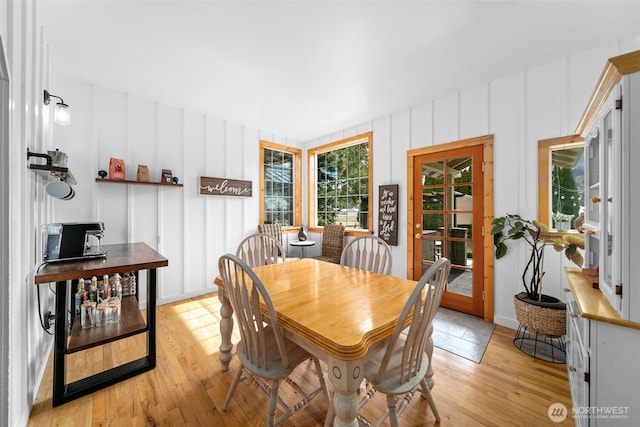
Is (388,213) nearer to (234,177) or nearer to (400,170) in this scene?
(400,170)

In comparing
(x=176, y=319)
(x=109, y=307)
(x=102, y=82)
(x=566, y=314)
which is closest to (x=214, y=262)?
(x=176, y=319)

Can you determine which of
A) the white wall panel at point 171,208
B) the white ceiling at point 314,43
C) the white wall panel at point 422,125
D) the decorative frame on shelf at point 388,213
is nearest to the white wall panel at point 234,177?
the white wall panel at point 171,208

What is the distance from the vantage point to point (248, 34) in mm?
1947

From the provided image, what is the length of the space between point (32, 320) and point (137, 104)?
2502 mm

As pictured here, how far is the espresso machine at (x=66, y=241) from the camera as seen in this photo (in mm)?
1712

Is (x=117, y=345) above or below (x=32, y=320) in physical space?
below

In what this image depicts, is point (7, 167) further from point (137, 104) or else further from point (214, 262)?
point (214, 262)

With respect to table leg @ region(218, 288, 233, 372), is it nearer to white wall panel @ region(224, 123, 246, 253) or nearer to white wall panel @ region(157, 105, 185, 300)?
white wall panel @ region(157, 105, 185, 300)

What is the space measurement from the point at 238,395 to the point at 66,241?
5.29ft

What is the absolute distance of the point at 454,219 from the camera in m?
2.99

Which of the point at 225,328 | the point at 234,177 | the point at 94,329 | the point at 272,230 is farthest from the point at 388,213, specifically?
the point at 94,329

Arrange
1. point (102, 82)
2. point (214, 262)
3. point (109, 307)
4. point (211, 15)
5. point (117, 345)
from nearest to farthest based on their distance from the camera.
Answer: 1. point (211, 15)
2. point (109, 307)
3. point (117, 345)
4. point (102, 82)
5. point (214, 262)

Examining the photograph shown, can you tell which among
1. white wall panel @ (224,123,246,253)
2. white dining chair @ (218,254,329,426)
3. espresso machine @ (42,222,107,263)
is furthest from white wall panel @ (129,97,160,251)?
white dining chair @ (218,254,329,426)

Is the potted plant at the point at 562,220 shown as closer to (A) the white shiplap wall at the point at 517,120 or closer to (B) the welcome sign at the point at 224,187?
(A) the white shiplap wall at the point at 517,120
